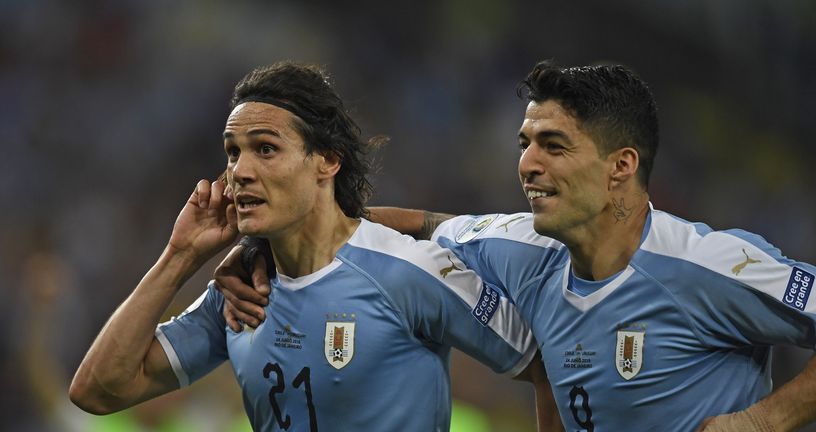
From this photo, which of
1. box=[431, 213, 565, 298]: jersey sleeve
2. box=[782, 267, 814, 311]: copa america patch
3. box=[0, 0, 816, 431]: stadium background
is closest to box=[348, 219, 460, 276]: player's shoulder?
box=[431, 213, 565, 298]: jersey sleeve

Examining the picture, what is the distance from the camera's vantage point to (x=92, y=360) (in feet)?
13.0

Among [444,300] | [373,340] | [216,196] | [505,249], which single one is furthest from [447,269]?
[216,196]

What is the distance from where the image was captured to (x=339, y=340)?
3.72 meters

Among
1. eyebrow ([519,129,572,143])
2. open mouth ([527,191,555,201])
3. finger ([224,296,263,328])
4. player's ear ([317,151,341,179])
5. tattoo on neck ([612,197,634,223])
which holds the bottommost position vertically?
finger ([224,296,263,328])

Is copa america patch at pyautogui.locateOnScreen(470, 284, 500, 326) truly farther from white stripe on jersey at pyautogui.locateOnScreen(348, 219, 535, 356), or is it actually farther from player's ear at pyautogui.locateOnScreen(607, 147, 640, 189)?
player's ear at pyautogui.locateOnScreen(607, 147, 640, 189)

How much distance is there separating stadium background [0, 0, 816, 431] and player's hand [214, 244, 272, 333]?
5.24 meters

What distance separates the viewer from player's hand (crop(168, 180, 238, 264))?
395cm

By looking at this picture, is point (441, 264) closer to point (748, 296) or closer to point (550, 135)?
point (550, 135)

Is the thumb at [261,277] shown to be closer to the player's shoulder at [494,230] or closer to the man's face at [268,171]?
the man's face at [268,171]

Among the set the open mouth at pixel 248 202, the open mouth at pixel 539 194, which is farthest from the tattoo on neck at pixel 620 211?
the open mouth at pixel 248 202

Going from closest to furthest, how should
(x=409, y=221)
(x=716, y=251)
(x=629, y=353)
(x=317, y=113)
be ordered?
(x=716, y=251)
(x=629, y=353)
(x=317, y=113)
(x=409, y=221)

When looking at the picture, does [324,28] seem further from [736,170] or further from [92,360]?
[92,360]

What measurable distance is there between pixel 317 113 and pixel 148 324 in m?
1.01

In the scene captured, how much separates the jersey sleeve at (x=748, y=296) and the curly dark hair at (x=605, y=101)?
450 millimetres
